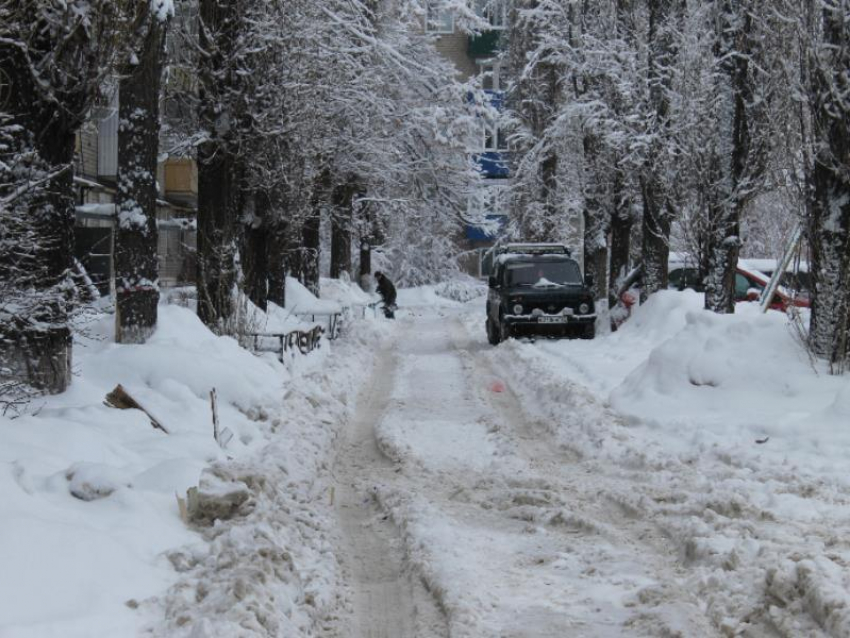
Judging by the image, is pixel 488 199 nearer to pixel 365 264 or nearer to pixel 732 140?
pixel 365 264

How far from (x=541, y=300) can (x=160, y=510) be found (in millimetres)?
17019

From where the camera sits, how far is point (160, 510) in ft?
22.6

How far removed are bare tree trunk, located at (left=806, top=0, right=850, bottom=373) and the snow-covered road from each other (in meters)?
2.98

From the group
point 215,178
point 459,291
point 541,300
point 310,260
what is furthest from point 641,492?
point 459,291

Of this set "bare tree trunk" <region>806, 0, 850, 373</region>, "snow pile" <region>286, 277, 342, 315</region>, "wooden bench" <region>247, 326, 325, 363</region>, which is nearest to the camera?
"bare tree trunk" <region>806, 0, 850, 373</region>

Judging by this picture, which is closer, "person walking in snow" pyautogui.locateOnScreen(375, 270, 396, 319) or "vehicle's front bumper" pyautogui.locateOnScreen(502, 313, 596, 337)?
"vehicle's front bumper" pyautogui.locateOnScreen(502, 313, 596, 337)

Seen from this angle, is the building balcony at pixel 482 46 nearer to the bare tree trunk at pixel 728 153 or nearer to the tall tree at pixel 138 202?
the bare tree trunk at pixel 728 153

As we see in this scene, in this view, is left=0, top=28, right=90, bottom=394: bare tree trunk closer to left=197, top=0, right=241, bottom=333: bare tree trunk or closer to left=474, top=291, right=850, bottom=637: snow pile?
left=474, top=291, right=850, bottom=637: snow pile

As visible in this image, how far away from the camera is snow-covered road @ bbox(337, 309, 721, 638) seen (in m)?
5.65

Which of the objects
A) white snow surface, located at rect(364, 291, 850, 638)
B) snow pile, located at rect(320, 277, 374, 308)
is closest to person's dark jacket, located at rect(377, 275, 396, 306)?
snow pile, located at rect(320, 277, 374, 308)

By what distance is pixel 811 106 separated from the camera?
501 inches

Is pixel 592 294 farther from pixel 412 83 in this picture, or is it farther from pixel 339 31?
pixel 339 31

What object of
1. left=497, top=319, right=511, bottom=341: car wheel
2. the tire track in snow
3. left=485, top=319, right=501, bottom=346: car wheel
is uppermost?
the tire track in snow

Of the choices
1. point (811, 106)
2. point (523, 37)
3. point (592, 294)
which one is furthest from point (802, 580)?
point (523, 37)
